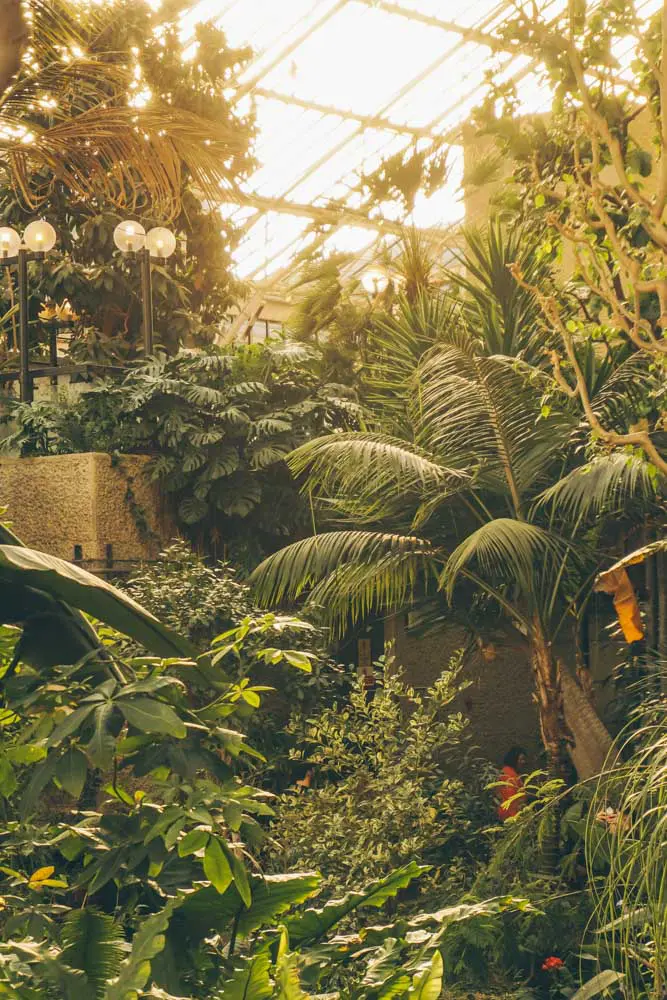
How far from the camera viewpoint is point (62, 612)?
2.24 m

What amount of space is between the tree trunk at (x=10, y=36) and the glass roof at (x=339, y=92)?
11.6 m

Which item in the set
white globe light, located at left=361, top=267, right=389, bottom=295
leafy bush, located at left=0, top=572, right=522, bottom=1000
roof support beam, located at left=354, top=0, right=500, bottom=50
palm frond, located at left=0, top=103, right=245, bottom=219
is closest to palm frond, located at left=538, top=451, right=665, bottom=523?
palm frond, located at left=0, top=103, right=245, bottom=219

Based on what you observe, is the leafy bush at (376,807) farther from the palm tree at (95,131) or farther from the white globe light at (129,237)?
the white globe light at (129,237)

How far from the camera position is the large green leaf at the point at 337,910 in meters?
2.59

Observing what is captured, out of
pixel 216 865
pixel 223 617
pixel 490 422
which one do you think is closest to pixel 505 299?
pixel 490 422

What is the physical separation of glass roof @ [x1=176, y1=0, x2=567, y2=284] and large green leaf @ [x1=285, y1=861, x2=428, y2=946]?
1231 cm

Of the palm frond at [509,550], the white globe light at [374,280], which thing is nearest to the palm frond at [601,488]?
the palm frond at [509,550]

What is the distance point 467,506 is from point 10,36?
462 cm

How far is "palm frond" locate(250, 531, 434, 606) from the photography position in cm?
675

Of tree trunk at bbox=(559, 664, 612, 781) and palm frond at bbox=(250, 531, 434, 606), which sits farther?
palm frond at bbox=(250, 531, 434, 606)

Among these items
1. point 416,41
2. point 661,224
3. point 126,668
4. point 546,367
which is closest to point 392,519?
point 546,367

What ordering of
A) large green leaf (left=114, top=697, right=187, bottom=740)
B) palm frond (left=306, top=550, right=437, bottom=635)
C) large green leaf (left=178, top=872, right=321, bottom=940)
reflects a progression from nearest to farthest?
large green leaf (left=114, top=697, right=187, bottom=740) < large green leaf (left=178, top=872, right=321, bottom=940) < palm frond (left=306, top=550, right=437, bottom=635)

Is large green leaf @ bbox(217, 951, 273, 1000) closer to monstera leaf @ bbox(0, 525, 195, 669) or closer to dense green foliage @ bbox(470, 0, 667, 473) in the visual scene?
monstera leaf @ bbox(0, 525, 195, 669)

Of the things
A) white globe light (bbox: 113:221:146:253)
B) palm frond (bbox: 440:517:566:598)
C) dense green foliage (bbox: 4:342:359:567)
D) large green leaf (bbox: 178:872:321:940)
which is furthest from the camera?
white globe light (bbox: 113:221:146:253)
